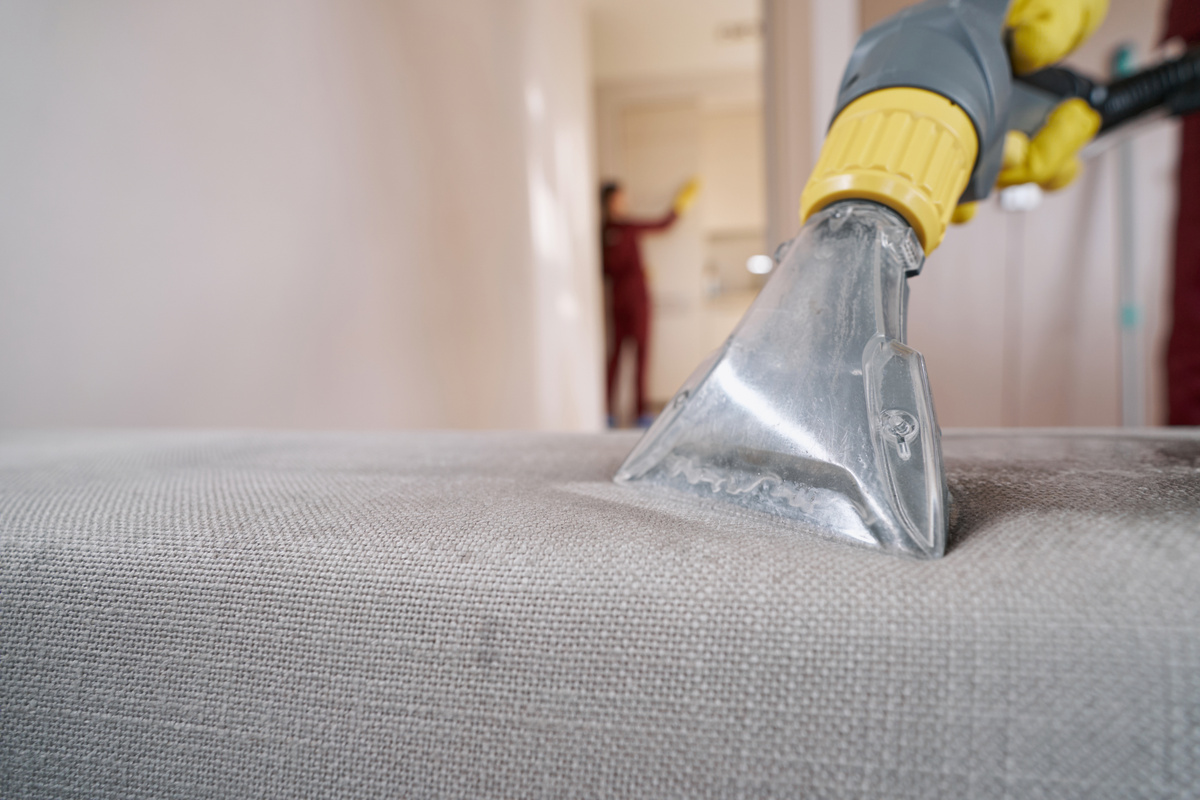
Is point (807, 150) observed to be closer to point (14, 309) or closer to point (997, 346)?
point (997, 346)

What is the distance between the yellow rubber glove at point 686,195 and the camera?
488cm

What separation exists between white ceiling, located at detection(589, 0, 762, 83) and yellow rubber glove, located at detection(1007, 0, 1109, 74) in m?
3.64

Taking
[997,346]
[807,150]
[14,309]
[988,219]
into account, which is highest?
[807,150]

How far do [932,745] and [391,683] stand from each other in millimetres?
133

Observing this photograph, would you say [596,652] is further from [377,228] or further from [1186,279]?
[1186,279]

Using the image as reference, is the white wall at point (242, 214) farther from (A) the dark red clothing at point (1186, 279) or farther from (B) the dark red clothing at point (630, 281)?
(B) the dark red clothing at point (630, 281)

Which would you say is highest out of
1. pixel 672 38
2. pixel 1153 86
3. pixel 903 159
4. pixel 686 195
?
pixel 672 38

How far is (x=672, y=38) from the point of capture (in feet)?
14.0

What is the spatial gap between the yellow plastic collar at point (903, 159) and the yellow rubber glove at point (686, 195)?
15.7 ft

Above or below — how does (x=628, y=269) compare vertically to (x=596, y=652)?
above

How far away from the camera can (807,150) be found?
1.44 meters

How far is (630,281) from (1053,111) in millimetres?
4292

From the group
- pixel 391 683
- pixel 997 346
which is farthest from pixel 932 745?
pixel 997 346

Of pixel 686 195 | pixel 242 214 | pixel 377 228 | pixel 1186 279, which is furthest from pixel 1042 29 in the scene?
pixel 686 195
